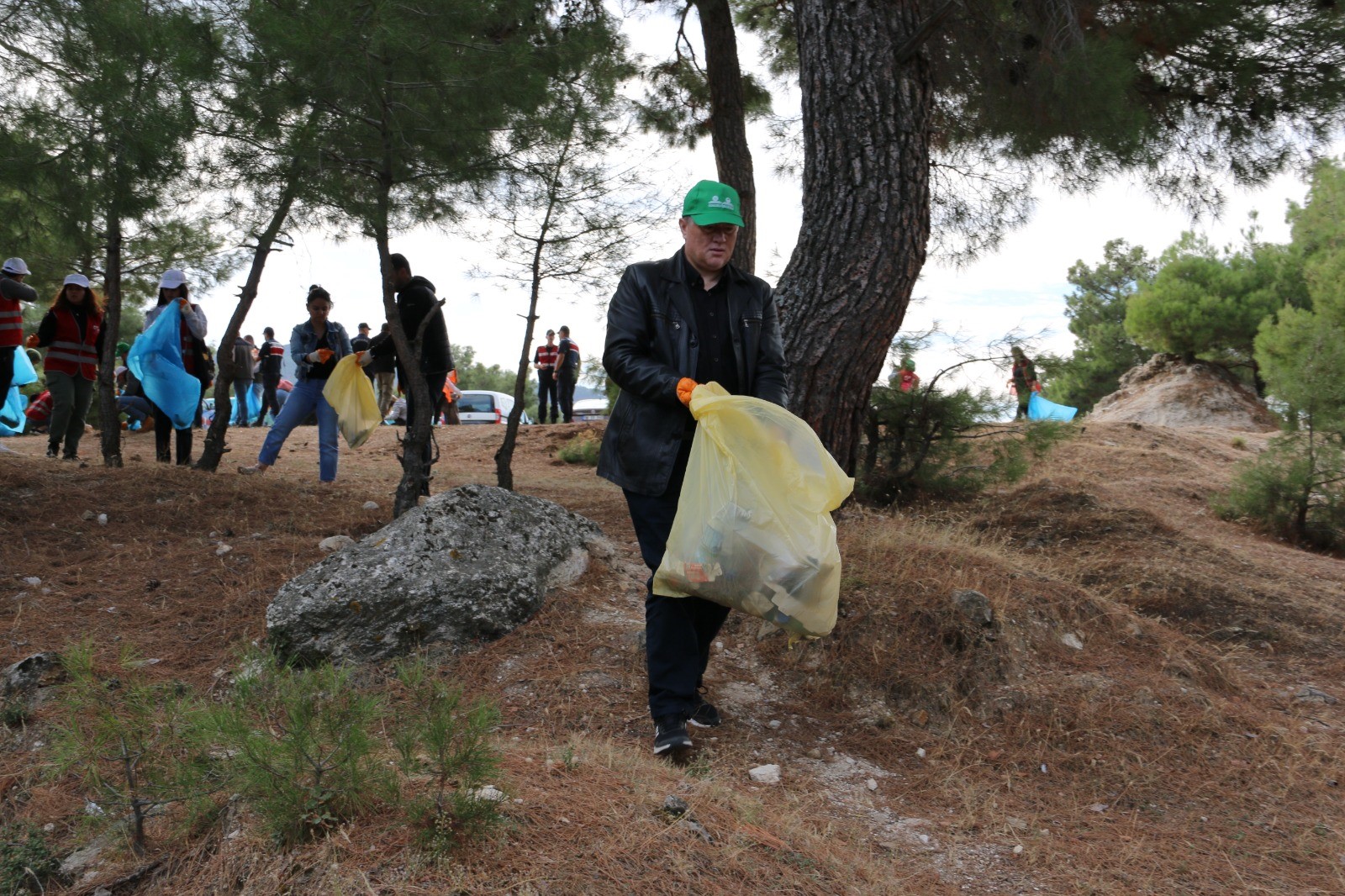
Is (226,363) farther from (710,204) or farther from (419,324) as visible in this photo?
(710,204)

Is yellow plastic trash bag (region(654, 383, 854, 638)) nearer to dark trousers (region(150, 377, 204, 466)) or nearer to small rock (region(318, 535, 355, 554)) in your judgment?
small rock (region(318, 535, 355, 554))

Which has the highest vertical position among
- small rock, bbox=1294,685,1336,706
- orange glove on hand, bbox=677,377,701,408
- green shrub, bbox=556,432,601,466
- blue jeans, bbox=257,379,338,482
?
orange glove on hand, bbox=677,377,701,408

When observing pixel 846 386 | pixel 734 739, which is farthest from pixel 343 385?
pixel 734 739

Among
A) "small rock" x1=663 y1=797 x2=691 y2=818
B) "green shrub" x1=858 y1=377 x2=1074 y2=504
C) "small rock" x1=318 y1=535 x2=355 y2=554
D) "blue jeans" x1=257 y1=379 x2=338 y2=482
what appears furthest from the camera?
"blue jeans" x1=257 y1=379 x2=338 y2=482

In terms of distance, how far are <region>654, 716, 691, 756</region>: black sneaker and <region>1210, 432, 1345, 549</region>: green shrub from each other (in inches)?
239

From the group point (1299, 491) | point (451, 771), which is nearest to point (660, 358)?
point (451, 771)

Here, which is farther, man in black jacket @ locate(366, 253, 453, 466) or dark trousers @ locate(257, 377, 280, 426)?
dark trousers @ locate(257, 377, 280, 426)

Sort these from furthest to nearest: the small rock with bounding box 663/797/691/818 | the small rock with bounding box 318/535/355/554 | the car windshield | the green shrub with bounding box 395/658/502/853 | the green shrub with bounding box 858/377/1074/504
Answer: the car windshield < the green shrub with bounding box 858/377/1074/504 < the small rock with bounding box 318/535/355/554 < the small rock with bounding box 663/797/691/818 < the green shrub with bounding box 395/658/502/853

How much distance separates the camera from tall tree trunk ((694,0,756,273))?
291 inches

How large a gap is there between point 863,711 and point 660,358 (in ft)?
5.05

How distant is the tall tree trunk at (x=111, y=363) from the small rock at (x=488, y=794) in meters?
5.41

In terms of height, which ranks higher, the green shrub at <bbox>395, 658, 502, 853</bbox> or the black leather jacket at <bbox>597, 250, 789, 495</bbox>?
the black leather jacket at <bbox>597, 250, 789, 495</bbox>

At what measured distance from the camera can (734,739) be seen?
340 cm

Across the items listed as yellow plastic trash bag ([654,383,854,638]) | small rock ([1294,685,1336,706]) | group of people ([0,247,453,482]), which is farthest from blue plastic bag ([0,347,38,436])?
small rock ([1294,685,1336,706])
